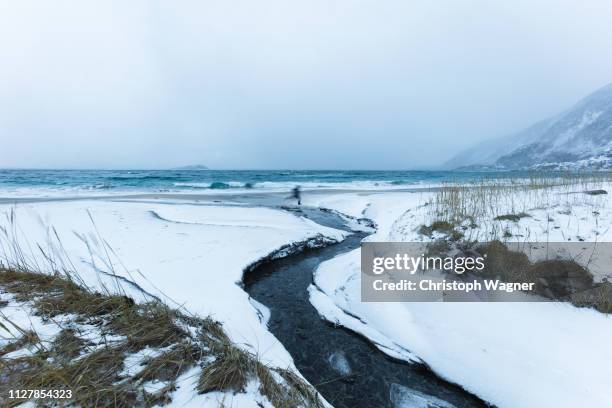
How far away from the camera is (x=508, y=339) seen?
3.56 meters

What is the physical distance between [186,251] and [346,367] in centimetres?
536

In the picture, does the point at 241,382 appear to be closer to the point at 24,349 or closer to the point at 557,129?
the point at 24,349

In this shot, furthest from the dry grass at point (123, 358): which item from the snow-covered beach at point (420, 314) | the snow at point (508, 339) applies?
the snow at point (508, 339)

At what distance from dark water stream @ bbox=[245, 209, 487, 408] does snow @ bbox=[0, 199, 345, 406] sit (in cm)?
42

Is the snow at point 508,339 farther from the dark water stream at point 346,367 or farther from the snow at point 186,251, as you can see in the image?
the snow at point 186,251

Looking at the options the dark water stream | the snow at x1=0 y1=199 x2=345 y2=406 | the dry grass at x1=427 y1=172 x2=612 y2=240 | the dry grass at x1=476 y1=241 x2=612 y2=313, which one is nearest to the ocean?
the dry grass at x1=427 y1=172 x2=612 y2=240

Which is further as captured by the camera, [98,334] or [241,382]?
[98,334]

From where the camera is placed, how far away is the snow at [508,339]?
9.57ft

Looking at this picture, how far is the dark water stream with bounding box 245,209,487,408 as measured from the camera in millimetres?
3133

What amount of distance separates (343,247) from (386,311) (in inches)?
159

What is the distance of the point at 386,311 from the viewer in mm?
4672

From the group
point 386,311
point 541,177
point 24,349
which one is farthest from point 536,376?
point 541,177

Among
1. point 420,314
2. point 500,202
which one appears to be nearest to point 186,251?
point 420,314

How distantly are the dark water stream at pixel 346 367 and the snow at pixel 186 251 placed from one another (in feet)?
1.38
